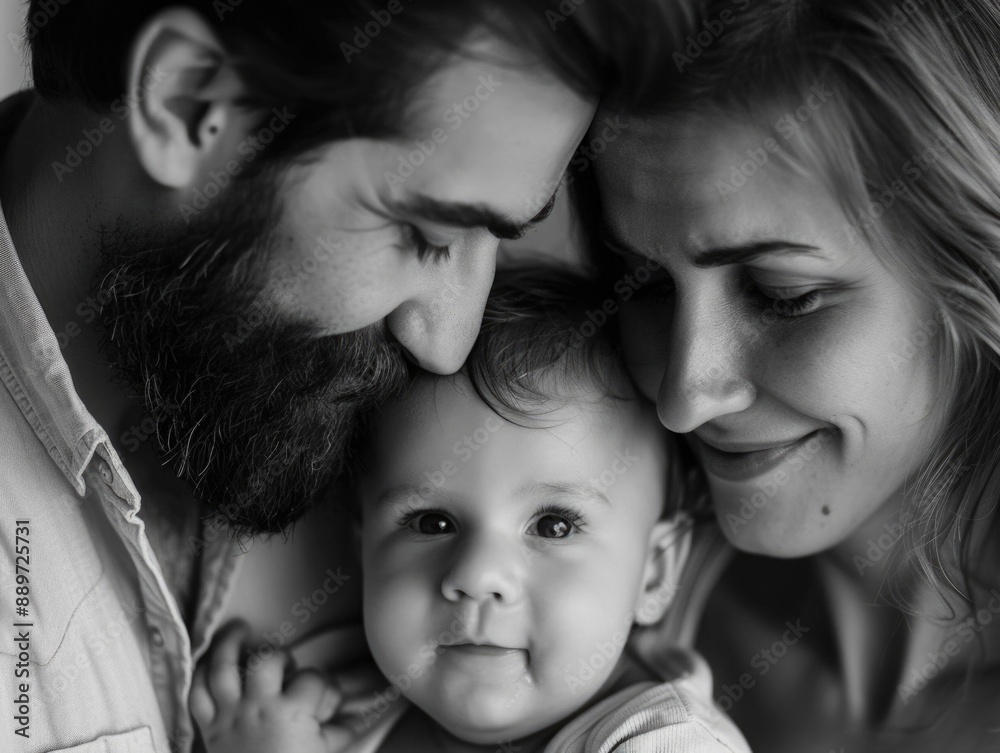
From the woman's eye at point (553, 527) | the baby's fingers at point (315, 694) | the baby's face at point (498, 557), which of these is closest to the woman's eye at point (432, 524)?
the baby's face at point (498, 557)

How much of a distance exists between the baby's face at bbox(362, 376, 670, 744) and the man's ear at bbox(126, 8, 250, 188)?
38 cm

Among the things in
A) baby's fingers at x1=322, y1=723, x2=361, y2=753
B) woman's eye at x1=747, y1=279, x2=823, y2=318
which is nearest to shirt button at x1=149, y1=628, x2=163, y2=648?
baby's fingers at x1=322, y1=723, x2=361, y2=753

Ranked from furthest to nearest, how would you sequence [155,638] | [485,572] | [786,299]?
[155,638] < [485,572] < [786,299]

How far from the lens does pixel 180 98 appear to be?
926 mm

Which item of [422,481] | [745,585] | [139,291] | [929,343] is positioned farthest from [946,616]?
[139,291]

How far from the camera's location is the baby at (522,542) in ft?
3.72

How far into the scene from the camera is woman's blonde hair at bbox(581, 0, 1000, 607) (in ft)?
2.89

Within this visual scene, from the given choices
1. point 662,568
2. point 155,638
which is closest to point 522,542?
point 662,568

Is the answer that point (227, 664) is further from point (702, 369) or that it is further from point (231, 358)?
point (702, 369)

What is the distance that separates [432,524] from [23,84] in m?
0.73

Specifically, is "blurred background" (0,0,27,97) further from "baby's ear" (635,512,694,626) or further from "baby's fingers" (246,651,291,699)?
"baby's ear" (635,512,694,626)

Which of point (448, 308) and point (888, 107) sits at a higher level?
point (888, 107)

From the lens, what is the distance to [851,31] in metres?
0.88

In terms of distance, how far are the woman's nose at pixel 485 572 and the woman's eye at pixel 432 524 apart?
1.8 inches
